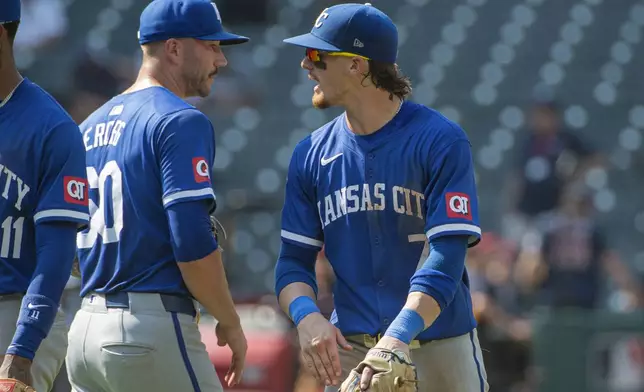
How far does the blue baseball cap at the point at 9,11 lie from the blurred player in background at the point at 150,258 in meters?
0.57

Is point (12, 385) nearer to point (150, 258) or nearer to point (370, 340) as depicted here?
point (150, 258)

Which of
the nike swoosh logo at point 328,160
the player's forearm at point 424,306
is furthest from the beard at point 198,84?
the player's forearm at point 424,306

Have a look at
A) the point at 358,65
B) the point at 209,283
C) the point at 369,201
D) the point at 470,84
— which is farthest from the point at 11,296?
the point at 470,84

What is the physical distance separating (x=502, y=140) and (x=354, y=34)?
791cm

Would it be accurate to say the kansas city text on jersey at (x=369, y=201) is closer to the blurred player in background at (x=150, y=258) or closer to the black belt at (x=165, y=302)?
the blurred player in background at (x=150, y=258)

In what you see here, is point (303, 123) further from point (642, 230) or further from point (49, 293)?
point (49, 293)

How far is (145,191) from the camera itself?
3.58m

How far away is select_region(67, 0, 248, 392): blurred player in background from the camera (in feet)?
11.6

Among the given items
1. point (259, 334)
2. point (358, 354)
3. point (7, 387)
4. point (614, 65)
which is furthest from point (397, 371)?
point (614, 65)

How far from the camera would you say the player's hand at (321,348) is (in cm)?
341

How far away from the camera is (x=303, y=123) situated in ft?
38.4

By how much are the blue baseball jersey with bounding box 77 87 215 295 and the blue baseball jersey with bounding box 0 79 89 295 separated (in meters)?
0.38

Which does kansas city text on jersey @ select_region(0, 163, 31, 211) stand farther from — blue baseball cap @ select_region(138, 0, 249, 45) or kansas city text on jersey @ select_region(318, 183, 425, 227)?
kansas city text on jersey @ select_region(318, 183, 425, 227)

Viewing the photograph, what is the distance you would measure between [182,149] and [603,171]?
25.9 feet
